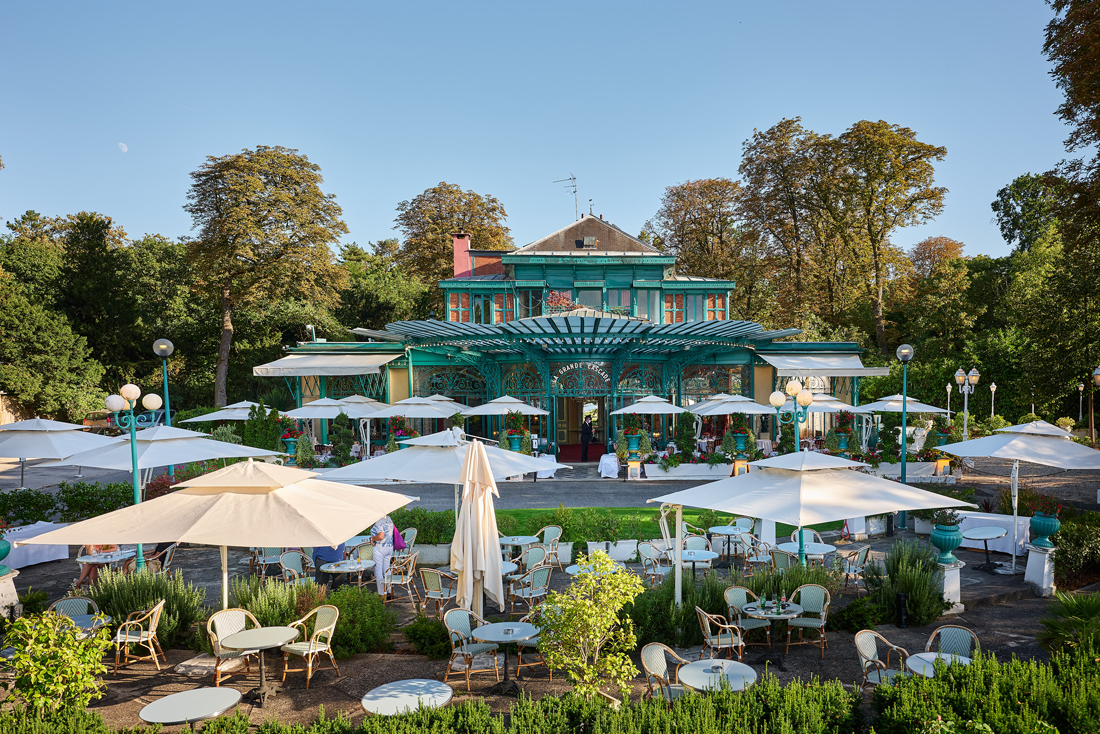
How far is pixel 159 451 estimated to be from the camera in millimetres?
10867

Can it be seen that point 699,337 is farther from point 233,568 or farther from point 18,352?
point 18,352

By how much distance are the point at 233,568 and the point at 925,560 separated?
35.7ft

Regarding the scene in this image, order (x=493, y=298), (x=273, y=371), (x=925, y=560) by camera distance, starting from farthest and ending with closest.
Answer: (x=493, y=298) < (x=273, y=371) < (x=925, y=560)

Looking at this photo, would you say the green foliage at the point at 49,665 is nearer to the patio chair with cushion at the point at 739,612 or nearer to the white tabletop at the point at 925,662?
→ the patio chair with cushion at the point at 739,612

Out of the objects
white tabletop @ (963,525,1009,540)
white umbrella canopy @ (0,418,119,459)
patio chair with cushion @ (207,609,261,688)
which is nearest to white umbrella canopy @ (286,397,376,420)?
white umbrella canopy @ (0,418,119,459)

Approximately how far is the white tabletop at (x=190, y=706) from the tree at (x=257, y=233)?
29.3m

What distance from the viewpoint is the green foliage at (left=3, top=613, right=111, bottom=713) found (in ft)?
15.8

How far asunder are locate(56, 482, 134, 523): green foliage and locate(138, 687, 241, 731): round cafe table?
9004 millimetres

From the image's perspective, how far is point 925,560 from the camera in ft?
28.0

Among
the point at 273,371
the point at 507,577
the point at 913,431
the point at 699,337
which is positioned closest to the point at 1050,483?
the point at 913,431

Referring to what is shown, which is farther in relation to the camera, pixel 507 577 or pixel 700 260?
pixel 700 260

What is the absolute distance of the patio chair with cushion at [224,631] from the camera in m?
6.32

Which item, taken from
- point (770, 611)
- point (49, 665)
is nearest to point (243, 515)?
point (49, 665)

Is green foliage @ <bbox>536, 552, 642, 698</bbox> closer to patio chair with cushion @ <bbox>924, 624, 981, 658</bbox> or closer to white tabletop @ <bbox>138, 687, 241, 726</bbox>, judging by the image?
white tabletop @ <bbox>138, 687, 241, 726</bbox>
